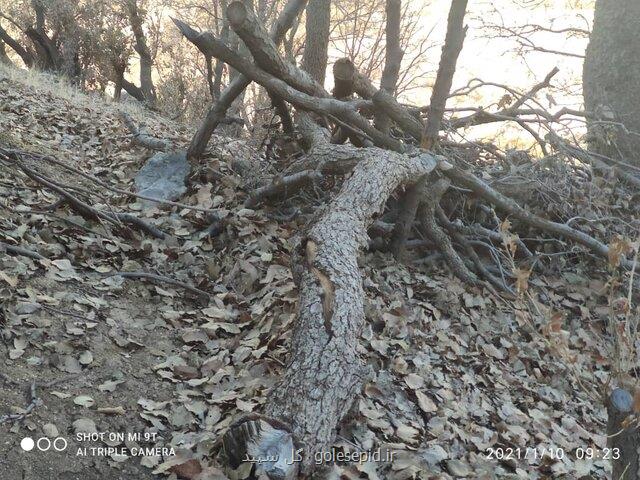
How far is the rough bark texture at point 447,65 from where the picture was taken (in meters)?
3.76

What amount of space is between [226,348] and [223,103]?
98.5 inches

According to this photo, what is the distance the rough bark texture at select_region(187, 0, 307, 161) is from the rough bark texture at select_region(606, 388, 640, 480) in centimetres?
355

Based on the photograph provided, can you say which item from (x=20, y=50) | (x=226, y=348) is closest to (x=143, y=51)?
(x=20, y=50)

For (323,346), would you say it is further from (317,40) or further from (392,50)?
(317,40)

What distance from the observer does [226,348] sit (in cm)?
Result: 298

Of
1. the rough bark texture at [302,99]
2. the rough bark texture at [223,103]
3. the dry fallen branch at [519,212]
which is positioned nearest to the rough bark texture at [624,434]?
the dry fallen branch at [519,212]

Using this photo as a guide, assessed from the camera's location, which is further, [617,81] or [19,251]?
[617,81]

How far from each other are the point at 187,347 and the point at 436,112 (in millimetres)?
2300

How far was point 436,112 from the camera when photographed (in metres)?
4.03

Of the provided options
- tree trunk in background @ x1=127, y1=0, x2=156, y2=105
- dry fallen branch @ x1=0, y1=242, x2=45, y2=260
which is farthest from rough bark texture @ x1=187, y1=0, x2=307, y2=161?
tree trunk in background @ x1=127, y1=0, x2=156, y2=105

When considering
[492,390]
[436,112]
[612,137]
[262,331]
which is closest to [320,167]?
[436,112]

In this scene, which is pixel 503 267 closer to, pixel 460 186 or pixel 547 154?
pixel 460 186

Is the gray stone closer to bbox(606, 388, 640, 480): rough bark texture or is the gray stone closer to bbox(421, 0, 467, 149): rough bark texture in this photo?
bbox(421, 0, 467, 149): rough bark texture

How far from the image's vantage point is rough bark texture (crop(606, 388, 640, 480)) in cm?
199
